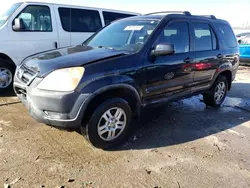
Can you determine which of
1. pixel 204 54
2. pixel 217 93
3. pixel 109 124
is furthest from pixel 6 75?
pixel 217 93

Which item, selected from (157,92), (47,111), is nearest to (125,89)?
(157,92)

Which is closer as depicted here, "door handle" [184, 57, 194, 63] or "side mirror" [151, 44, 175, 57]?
"side mirror" [151, 44, 175, 57]

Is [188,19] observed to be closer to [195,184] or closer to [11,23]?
[195,184]

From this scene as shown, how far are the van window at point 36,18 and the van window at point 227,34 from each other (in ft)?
12.8

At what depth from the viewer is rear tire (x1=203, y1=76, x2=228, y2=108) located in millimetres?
5066

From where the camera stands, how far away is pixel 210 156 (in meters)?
3.22

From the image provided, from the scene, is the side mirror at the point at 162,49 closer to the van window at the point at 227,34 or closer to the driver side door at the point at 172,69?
the driver side door at the point at 172,69

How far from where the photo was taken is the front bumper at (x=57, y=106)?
8.96ft

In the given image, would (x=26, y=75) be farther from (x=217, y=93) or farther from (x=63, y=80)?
(x=217, y=93)

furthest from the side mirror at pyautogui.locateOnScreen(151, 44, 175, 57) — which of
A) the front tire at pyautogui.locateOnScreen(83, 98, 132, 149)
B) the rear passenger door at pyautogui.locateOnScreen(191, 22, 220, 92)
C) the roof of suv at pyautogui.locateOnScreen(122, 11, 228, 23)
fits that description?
the rear passenger door at pyautogui.locateOnScreen(191, 22, 220, 92)

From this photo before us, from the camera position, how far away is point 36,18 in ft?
18.8

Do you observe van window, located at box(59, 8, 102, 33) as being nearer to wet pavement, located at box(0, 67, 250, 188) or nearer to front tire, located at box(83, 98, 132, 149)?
wet pavement, located at box(0, 67, 250, 188)

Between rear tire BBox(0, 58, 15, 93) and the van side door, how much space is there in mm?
237

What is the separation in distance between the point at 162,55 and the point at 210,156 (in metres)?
1.55
